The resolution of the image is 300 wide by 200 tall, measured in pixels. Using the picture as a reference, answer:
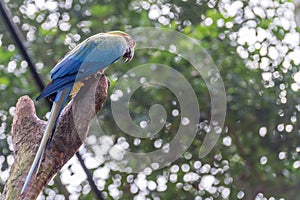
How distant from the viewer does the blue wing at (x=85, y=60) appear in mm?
1953

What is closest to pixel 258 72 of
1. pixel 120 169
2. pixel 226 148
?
pixel 226 148

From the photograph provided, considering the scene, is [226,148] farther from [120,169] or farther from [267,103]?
[120,169]

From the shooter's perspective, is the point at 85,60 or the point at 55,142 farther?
the point at 85,60

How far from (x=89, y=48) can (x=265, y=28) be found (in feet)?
3.27

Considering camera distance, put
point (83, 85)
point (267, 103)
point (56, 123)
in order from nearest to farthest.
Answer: point (56, 123), point (83, 85), point (267, 103)

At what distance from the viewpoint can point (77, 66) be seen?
201 cm

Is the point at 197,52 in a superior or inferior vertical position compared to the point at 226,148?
superior

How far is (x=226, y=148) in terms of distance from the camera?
280 cm

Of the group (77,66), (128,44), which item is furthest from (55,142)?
(128,44)

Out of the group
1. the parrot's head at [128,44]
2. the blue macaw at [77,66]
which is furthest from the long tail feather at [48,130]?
the parrot's head at [128,44]

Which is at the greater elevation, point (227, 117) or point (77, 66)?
point (77, 66)

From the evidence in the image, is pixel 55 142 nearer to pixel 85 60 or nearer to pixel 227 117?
pixel 85 60

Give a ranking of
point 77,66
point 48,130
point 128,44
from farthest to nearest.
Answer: point 128,44
point 77,66
point 48,130

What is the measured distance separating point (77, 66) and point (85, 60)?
1.2 inches
